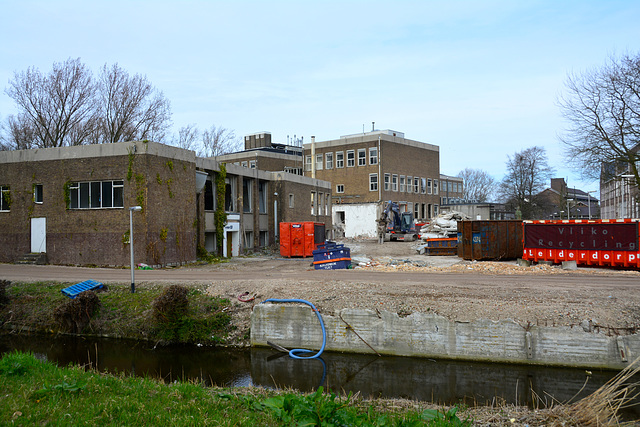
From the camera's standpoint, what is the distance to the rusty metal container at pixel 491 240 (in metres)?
28.4

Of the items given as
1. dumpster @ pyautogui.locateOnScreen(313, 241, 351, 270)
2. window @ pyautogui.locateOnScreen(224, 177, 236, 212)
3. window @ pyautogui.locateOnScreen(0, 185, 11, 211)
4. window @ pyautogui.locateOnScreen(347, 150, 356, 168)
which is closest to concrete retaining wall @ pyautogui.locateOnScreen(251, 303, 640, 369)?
dumpster @ pyautogui.locateOnScreen(313, 241, 351, 270)

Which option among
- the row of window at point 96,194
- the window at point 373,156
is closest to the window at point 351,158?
the window at point 373,156

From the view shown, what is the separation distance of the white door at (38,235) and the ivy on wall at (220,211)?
33.4ft

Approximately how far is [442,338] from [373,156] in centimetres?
4768

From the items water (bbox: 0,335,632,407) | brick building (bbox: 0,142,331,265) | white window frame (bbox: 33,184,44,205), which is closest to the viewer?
water (bbox: 0,335,632,407)

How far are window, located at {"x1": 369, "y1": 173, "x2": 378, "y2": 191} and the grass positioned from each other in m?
52.2

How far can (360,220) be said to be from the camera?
5912 centimetres

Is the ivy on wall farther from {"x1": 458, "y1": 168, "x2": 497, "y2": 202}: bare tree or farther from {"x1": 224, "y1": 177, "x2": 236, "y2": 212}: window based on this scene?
{"x1": 458, "y1": 168, "x2": 497, "y2": 202}: bare tree

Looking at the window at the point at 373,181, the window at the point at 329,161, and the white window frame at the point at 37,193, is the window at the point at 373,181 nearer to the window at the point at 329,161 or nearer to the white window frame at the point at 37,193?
the window at the point at 329,161

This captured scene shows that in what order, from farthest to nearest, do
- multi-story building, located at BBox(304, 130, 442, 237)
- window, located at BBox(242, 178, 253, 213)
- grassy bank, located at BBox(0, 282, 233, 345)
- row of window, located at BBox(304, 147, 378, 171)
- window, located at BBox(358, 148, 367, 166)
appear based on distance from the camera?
window, located at BBox(358, 148, 367, 166) → row of window, located at BBox(304, 147, 378, 171) → multi-story building, located at BBox(304, 130, 442, 237) → window, located at BBox(242, 178, 253, 213) → grassy bank, located at BBox(0, 282, 233, 345)

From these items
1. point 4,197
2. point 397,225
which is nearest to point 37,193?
point 4,197

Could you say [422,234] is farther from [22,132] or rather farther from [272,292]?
[22,132]

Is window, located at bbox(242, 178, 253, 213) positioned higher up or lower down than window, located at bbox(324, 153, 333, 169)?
lower down

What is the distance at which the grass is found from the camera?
245 inches
